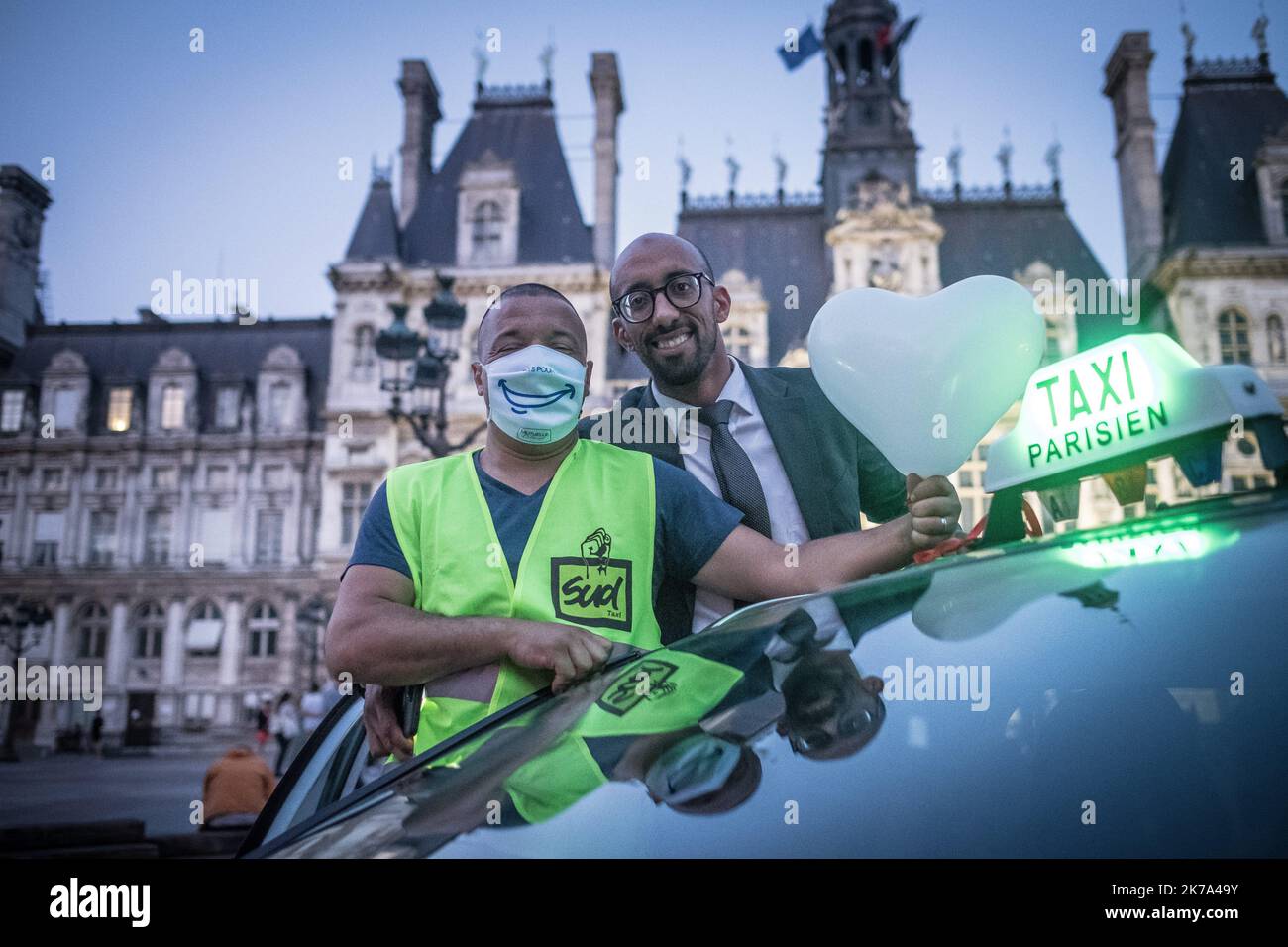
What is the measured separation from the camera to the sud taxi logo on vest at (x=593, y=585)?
183 centimetres

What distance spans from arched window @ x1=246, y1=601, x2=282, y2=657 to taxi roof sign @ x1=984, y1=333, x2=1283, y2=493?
32.0 m

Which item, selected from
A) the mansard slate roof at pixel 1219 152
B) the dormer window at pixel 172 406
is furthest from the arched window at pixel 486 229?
the mansard slate roof at pixel 1219 152

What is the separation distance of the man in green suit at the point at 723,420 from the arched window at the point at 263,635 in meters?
30.9

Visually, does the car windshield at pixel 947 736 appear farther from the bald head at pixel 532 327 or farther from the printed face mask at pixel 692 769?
the bald head at pixel 532 327

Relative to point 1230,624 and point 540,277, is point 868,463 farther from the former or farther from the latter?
point 540,277

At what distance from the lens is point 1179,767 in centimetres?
96

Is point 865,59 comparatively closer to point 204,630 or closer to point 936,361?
point 204,630

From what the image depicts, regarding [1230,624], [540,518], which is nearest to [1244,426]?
[1230,624]

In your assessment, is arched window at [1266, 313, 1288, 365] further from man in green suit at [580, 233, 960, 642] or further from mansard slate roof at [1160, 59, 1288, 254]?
man in green suit at [580, 233, 960, 642]

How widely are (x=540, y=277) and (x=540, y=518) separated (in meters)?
24.9

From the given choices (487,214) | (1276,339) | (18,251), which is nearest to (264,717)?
(487,214)

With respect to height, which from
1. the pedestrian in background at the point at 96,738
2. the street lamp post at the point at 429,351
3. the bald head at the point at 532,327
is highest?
the street lamp post at the point at 429,351

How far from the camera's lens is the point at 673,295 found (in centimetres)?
259
